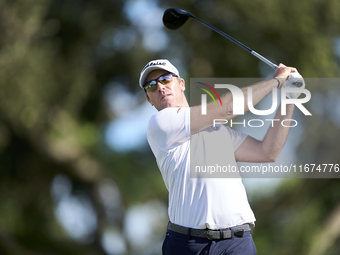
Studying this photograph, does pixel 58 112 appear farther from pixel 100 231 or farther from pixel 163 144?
pixel 163 144

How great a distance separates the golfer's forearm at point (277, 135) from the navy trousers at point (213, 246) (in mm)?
502

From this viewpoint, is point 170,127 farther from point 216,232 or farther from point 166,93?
point 216,232

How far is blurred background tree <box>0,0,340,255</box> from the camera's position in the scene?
8.41 m

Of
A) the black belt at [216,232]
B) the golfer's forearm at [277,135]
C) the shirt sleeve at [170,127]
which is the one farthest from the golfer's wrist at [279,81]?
the black belt at [216,232]

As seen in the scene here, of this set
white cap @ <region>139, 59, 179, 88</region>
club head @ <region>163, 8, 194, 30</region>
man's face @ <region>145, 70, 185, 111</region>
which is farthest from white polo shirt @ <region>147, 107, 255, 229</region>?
club head @ <region>163, 8, 194, 30</region>

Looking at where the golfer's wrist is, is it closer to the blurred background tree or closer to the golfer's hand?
the golfer's hand

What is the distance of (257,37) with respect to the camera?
8.69m

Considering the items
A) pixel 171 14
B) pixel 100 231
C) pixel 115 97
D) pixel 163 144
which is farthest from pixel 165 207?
pixel 163 144

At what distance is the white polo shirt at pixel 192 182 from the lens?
2.87 metres

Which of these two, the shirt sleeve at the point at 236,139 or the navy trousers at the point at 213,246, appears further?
the shirt sleeve at the point at 236,139

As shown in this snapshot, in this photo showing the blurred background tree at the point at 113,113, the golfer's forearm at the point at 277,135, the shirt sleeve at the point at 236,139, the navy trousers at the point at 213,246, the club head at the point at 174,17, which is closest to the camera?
the navy trousers at the point at 213,246

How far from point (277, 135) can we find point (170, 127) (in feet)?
1.99

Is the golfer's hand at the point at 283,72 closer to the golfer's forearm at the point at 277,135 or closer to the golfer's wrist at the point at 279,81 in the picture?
the golfer's wrist at the point at 279,81

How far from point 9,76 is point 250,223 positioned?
6312mm
